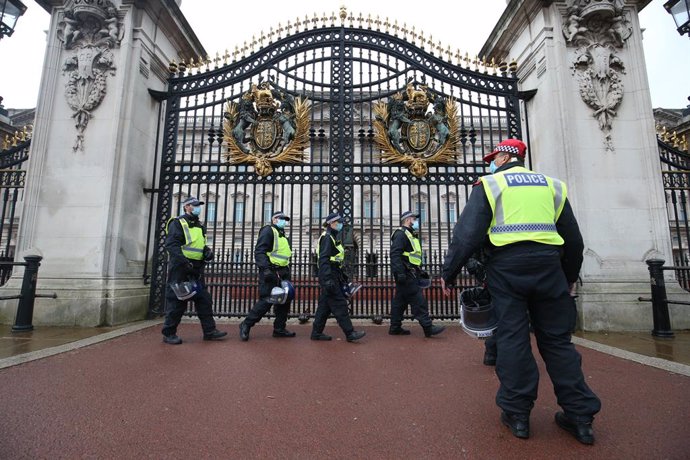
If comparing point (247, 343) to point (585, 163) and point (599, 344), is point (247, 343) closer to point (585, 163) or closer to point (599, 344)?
point (599, 344)

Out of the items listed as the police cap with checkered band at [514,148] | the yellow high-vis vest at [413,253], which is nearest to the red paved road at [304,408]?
the yellow high-vis vest at [413,253]

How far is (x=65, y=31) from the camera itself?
24.4 ft

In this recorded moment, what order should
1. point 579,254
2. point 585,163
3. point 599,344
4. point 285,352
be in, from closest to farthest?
1. point 579,254
2. point 285,352
3. point 599,344
4. point 585,163

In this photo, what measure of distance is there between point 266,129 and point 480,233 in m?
6.35

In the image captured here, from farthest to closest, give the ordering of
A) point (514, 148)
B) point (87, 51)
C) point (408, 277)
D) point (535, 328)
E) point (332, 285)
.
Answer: point (87, 51), point (408, 277), point (332, 285), point (514, 148), point (535, 328)

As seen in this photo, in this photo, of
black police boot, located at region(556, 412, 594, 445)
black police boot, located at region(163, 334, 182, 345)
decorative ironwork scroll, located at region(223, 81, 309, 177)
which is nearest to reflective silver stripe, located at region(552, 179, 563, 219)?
black police boot, located at region(556, 412, 594, 445)

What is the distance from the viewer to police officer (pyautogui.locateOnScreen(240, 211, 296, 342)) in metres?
5.72

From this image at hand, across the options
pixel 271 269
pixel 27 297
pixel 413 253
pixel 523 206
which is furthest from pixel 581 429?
pixel 27 297

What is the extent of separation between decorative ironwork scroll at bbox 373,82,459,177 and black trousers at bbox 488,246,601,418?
544 centimetres

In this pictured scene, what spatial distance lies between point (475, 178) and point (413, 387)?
18.0ft

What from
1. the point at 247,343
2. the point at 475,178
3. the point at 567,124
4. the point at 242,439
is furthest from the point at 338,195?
the point at 242,439

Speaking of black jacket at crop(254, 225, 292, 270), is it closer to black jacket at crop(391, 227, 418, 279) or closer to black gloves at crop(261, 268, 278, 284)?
black gloves at crop(261, 268, 278, 284)

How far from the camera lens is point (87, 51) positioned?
24.4ft

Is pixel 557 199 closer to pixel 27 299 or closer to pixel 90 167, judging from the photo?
pixel 27 299
